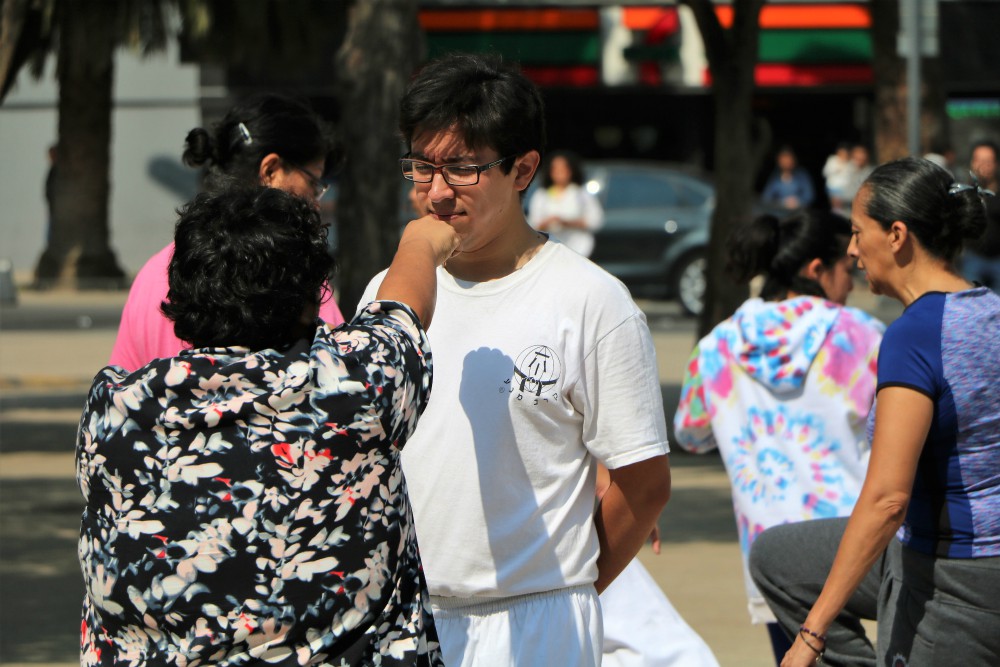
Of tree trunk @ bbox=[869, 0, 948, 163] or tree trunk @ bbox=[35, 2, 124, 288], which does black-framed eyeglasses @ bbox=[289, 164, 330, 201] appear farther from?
tree trunk @ bbox=[35, 2, 124, 288]

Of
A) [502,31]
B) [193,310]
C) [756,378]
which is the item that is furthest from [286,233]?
[502,31]

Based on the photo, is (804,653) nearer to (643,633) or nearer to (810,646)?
(810,646)

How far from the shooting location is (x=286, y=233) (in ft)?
8.07

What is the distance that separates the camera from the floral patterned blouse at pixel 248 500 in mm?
2338

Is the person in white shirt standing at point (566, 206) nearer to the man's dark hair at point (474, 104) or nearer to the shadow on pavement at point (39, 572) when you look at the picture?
the shadow on pavement at point (39, 572)

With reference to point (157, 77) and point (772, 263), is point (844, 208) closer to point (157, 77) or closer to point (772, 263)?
point (157, 77)

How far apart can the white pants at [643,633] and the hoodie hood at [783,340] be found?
0.71 metres

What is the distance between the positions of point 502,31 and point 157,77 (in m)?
5.65

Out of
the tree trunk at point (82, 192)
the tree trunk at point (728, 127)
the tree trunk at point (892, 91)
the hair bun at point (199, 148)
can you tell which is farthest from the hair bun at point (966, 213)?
the tree trunk at point (82, 192)

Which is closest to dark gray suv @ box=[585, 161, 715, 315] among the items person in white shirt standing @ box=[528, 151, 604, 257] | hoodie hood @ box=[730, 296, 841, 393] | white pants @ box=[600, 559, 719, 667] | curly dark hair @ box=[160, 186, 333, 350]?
person in white shirt standing @ box=[528, 151, 604, 257]

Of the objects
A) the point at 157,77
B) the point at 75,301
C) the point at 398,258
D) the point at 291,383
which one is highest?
the point at 157,77

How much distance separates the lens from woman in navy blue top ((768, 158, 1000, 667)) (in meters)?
3.21

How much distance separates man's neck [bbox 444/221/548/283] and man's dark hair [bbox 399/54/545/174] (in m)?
0.14

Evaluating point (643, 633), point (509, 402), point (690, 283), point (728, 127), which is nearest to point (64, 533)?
point (643, 633)
